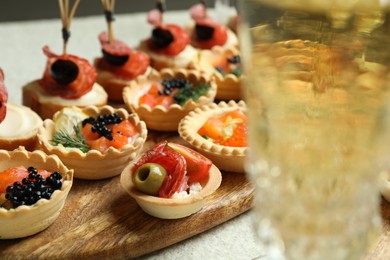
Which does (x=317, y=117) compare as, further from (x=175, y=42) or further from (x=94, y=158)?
(x=175, y=42)

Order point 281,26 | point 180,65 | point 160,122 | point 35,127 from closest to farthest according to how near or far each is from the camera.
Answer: point 281,26 → point 35,127 → point 160,122 → point 180,65

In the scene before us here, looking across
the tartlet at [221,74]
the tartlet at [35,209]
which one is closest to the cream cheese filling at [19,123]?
the tartlet at [35,209]

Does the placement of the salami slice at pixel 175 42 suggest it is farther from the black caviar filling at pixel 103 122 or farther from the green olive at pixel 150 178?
the green olive at pixel 150 178

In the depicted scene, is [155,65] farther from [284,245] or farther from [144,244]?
[284,245]

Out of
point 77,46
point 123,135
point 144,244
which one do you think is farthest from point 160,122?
point 77,46

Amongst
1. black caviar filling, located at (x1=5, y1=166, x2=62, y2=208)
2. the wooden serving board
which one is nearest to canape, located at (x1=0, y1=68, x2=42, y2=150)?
the wooden serving board

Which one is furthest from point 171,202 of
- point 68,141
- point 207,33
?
point 207,33
